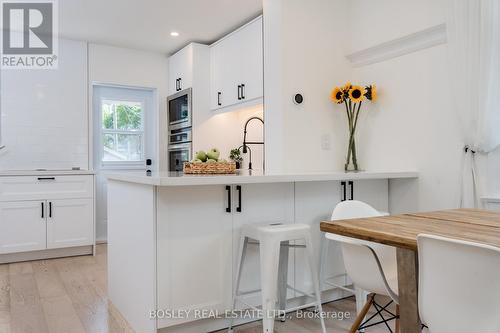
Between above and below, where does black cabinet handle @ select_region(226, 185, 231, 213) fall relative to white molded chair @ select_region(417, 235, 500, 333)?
above

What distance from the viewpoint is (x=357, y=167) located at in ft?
10.7

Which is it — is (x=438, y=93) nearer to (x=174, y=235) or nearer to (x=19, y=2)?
(x=174, y=235)

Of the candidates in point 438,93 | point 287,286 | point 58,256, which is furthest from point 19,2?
point 438,93

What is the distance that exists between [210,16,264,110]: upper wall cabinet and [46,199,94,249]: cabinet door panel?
6.28 feet

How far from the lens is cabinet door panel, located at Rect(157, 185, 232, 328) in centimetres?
201

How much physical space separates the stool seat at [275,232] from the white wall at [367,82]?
3.09ft

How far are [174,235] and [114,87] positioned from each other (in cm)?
354

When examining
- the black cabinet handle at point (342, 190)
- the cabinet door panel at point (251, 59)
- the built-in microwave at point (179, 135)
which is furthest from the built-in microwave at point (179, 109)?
the black cabinet handle at point (342, 190)

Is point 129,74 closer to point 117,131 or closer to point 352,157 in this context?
point 117,131

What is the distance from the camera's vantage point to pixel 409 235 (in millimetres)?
1212

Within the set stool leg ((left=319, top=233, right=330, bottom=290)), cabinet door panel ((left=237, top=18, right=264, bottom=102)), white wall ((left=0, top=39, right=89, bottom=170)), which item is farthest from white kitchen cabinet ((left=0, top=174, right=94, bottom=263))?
stool leg ((left=319, top=233, right=330, bottom=290))

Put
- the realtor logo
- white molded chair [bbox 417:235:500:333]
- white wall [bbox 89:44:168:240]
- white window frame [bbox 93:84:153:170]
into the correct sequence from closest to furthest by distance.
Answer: white molded chair [bbox 417:235:500:333] → the realtor logo → white wall [bbox 89:44:168:240] → white window frame [bbox 93:84:153:170]

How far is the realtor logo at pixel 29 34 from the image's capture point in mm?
3697

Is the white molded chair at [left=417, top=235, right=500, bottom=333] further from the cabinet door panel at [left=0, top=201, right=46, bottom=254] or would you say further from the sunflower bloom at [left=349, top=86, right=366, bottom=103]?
the cabinet door panel at [left=0, top=201, right=46, bottom=254]
